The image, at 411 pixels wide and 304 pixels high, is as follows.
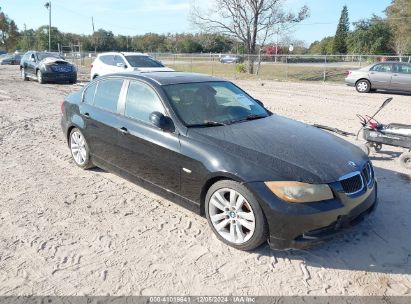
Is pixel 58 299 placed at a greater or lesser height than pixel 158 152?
lesser

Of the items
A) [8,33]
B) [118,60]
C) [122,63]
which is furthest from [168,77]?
[8,33]

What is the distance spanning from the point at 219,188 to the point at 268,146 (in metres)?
0.63

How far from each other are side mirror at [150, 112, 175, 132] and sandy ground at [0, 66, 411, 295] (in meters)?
0.98

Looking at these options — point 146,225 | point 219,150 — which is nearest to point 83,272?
point 146,225

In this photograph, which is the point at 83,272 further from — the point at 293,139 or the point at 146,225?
the point at 293,139

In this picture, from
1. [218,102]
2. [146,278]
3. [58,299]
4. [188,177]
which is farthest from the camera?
[218,102]

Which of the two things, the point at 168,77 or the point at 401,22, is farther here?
the point at 401,22

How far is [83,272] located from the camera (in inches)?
127

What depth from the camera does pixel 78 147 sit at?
18.7 feet

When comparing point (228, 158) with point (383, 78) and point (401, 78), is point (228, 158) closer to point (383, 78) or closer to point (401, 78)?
point (401, 78)

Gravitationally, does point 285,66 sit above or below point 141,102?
above

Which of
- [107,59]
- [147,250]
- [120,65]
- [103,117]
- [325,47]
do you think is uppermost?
[325,47]

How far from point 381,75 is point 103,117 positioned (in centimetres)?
1451

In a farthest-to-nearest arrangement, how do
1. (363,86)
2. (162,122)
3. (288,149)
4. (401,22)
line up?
(401,22) < (363,86) < (162,122) < (288,149)
